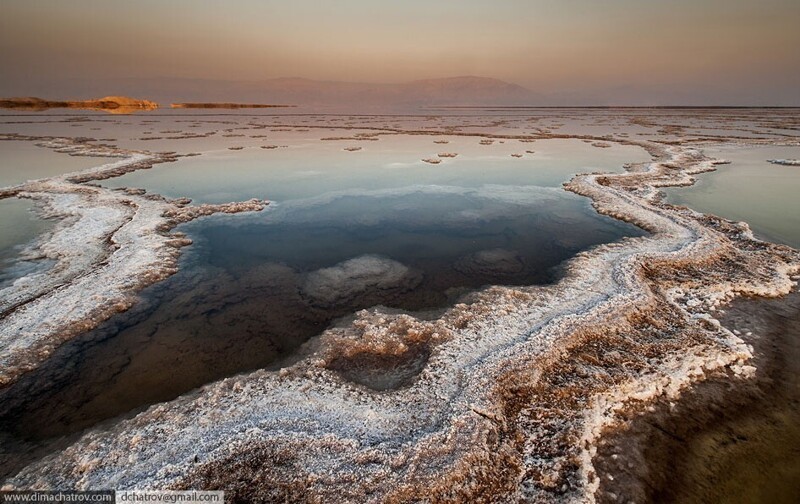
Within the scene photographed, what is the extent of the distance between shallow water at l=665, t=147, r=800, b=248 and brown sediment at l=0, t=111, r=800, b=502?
646cm

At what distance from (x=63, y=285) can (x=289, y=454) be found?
7.78 metres

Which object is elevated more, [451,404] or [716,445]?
[451,404]

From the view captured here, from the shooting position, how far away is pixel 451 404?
5527 mm

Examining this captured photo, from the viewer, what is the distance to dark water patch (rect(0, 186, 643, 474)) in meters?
6.14

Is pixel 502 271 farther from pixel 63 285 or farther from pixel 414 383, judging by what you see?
pixel 63 285

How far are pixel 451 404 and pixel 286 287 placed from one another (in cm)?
556

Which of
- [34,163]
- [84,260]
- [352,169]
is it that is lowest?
[84,260]

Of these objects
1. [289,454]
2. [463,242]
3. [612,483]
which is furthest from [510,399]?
[463,242]

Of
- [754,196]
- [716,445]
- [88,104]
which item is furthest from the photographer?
[88,104]

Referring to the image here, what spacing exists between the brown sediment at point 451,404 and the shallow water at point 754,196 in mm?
6461

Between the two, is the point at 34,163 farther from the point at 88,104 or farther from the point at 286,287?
the point at 88,104

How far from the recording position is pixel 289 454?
15.8ft

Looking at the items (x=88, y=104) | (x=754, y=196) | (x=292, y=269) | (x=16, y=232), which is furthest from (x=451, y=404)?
(x=88, y=104)

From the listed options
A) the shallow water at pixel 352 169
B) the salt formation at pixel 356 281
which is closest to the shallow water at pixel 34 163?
the shallow water at pixel 352 169
